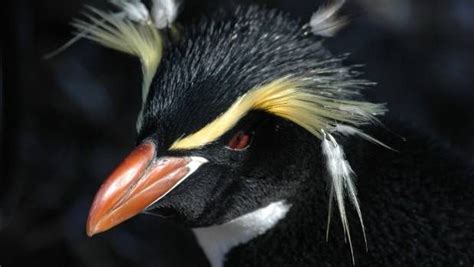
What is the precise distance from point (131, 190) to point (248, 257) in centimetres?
39

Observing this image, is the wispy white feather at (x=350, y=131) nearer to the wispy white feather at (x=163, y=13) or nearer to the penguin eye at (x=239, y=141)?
the penguin eye at (x=239, y=141)

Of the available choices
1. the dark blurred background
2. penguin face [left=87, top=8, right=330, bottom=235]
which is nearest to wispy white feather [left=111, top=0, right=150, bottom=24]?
penguin face [left=87, top=8, right=330, bottom=235]

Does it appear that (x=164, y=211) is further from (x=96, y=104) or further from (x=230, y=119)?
(x=96, y=104)

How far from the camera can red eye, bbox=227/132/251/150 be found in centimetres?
208

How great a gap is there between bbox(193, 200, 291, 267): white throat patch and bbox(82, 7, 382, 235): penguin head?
41 mm

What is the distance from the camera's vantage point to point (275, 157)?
7.04 ft

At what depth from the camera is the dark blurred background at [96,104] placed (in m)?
3.41

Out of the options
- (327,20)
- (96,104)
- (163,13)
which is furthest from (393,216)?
(96,104)

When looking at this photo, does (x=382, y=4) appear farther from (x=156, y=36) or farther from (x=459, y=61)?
(x=156, y=36)

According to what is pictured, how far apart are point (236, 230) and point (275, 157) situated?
0.23 m

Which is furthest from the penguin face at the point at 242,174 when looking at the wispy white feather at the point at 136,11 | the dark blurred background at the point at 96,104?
the dark blurred background at the point at 96,104

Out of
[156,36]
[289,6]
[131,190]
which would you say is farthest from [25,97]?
[131,190]

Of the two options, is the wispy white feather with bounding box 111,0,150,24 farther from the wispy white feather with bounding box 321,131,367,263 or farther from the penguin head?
the wispy white feather with bounding box 321,131,367,263

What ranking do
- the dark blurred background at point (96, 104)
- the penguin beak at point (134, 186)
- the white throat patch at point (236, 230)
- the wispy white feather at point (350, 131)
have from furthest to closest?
the dark blurred background at point (96, 104) < the white throat patch at point (236, 230) < the wispy white feather at point (350, 131) < the penguin beak at point (134, 186)
